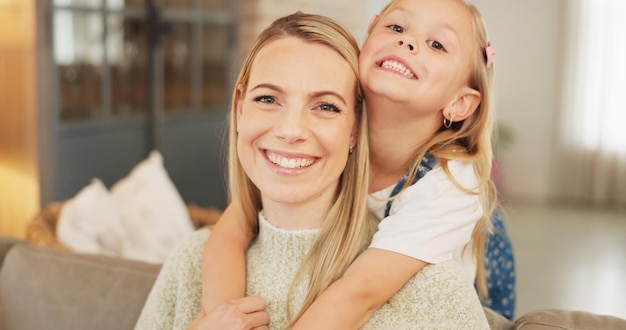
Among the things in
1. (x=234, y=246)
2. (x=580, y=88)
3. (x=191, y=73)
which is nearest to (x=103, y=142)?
(x=191, y=73)

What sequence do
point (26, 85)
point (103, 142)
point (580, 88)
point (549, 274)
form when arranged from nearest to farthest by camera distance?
point (26, 85) → point (103, 142) → point (549, 274) → point (580, 88)

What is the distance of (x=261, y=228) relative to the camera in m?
1.27

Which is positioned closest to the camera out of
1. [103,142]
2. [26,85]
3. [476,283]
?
[476,283]

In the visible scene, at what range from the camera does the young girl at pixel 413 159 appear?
3.74ft

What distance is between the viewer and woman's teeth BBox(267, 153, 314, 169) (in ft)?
3.60

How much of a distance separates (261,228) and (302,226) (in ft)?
0.28

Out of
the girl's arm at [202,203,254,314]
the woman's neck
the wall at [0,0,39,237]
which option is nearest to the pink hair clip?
the woman's neck

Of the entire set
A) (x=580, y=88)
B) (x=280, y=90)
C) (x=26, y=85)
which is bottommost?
(x=580, y=88)

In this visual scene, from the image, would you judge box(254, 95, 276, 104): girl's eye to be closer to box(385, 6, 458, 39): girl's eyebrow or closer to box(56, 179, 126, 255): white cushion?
box(385, 6, 458, 39): girl's eyebrow

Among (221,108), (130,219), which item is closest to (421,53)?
(130,219)

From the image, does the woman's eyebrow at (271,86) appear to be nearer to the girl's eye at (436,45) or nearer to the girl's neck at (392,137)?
the girl's neck at (392,137)

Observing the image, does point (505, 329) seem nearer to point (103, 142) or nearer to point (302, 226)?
point (302, 226)

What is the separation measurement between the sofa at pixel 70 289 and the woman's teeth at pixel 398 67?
2.35 feet

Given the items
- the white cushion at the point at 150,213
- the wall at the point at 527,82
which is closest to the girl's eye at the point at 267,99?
the white cushion at the point at 150,213
